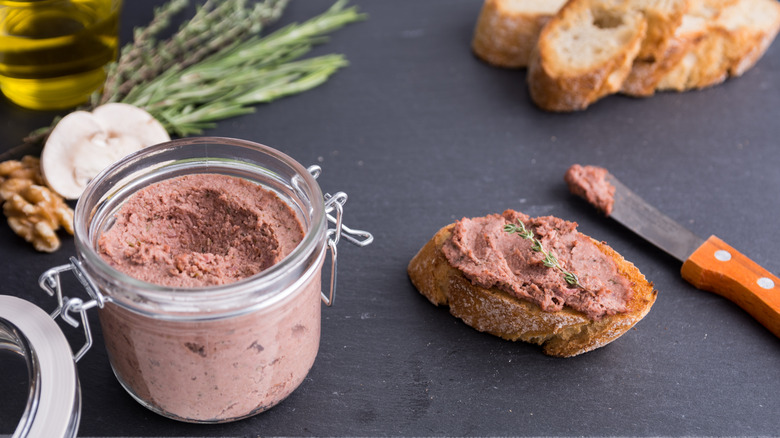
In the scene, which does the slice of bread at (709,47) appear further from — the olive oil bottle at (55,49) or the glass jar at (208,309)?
the olive oil bottle at (55,49)

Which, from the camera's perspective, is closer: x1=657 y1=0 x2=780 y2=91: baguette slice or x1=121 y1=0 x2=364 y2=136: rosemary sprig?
x1=121 y1=0 x2=364 y2=136: rosemary sprig

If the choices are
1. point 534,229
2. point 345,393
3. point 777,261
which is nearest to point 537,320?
point 534,229

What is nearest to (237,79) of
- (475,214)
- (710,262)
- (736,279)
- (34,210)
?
(34,210)

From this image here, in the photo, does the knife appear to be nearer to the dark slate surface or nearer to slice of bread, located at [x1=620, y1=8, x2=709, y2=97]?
the dark slate surface

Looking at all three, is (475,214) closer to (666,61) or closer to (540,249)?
(540,249)

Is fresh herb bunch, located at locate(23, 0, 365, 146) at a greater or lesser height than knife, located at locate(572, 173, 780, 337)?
greater

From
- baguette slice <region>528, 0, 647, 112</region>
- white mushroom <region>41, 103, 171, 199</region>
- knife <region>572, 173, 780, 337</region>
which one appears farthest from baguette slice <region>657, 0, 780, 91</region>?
white mushroom <region>41, 103, 171, 199</region>

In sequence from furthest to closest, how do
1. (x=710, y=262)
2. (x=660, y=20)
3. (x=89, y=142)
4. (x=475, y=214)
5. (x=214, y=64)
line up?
(x=214, y=64) < (x=660, y=20) < (x=475, y=214) < (x=89, y=142) < (x=710, y=262)
